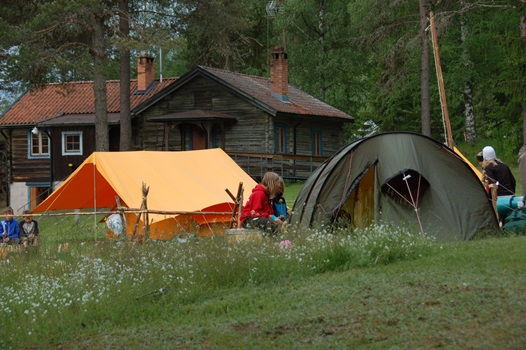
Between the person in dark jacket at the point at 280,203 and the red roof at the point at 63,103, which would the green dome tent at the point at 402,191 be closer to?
the person in dark jacket at the point at 280,203

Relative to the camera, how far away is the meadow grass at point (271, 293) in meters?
8.06

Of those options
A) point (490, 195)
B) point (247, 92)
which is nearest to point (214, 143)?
point (247, 92)

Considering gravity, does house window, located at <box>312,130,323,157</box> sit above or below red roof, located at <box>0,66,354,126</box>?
below

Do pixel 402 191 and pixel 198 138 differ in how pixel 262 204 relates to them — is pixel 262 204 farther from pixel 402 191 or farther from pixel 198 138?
pixel 198 138

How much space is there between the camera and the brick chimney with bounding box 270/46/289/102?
3928cm

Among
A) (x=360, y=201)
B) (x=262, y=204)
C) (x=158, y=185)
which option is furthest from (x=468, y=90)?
(x=262, y=204)

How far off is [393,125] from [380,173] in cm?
2986

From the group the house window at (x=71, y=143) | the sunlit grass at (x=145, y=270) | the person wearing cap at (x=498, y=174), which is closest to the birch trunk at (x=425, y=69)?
the house window at (x=71, y=143)

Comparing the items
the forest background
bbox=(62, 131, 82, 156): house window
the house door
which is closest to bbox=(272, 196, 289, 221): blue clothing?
the forest background

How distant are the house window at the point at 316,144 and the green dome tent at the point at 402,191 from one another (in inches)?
1058

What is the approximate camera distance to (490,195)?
1498 cm

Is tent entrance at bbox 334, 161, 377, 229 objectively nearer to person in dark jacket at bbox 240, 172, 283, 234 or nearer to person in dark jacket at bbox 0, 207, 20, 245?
person in dark jacket at bbox 240, 172, 283, 234

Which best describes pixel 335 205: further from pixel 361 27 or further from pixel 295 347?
pixel 361 27

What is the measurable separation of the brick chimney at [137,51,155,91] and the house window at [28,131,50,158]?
4656 millimetres
